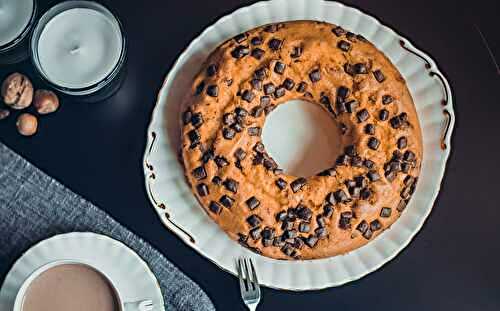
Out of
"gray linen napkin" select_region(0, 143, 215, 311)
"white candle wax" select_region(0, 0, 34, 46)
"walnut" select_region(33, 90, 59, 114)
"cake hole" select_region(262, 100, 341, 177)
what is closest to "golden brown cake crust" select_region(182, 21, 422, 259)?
"cake hole" select_region(262, 100, 341, 177)

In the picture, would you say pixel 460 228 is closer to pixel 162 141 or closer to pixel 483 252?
pixel 483 252

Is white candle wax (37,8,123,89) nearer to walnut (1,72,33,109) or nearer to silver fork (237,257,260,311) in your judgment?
walnut (1,72,33,109)

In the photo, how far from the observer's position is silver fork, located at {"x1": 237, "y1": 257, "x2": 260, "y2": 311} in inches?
66.4

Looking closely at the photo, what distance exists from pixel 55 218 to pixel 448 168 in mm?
864

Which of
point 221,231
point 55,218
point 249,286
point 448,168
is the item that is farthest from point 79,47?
point 448,168

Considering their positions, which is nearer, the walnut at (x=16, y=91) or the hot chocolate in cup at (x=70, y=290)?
the hot chocolate in cup at (x=70, y=290)

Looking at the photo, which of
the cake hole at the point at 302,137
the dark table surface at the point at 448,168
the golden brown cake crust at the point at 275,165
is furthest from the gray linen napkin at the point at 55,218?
the cake hole at the point at 302,137

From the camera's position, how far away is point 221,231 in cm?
171

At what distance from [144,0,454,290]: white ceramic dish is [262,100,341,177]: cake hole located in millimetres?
190

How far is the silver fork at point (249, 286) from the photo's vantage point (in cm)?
169

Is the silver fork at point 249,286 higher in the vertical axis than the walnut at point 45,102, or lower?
lower

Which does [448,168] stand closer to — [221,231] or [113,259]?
[221,231]

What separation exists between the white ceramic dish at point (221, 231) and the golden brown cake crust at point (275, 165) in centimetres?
9

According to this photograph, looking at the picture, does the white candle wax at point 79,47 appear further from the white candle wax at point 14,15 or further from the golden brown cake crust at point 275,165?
the golden brown cake crust at point 275,165
